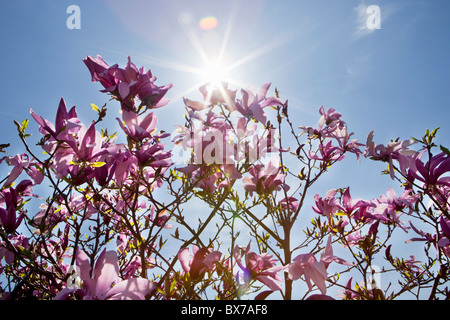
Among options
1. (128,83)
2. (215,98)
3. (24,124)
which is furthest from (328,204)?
(24,124)

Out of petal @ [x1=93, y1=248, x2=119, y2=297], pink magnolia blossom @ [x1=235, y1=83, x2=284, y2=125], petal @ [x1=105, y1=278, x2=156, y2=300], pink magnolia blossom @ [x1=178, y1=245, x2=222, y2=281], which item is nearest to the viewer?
petal @ [x1=105, y1=278, x2=156, y2=300]

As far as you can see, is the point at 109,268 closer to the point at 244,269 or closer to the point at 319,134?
the point at 244,269

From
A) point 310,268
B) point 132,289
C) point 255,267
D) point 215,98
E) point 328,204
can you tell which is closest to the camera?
point 132,289

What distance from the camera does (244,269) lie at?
4.42ft

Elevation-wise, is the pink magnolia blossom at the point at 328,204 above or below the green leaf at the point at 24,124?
below

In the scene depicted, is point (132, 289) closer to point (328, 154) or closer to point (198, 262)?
point (198, 262)

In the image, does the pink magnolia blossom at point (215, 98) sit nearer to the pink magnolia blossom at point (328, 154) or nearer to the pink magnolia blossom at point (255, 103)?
the pink magnolia blossom at point (255, 103)

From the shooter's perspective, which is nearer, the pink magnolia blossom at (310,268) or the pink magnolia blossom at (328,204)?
the pink magnolia blossom at (310,268)

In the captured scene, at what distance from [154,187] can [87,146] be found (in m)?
0.74

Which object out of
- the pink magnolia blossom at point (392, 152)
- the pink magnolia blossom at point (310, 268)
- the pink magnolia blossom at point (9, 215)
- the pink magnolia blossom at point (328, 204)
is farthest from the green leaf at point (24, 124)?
the pink magnolia blossom at point (392, 152)

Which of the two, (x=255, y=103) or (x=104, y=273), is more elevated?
(x=255, y=103)

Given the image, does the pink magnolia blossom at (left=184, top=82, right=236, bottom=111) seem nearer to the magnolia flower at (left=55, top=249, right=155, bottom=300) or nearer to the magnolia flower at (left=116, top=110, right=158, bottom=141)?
the magnolia flower at (left=116, top=110, right=158, bottom=141)

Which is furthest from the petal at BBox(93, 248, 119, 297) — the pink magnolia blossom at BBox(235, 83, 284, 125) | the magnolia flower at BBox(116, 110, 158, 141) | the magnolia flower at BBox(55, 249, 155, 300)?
the pink magnolia blossom at BBox(235, 83, 284, 125)
